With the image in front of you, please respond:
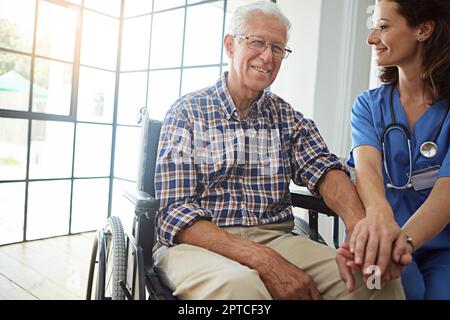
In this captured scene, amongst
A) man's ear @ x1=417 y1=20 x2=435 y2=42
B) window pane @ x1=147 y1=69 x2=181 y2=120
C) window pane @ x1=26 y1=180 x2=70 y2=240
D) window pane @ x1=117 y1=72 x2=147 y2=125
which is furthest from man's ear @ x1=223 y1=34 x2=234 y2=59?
window pane @ x1=26 y1=180 x2=70 y2=240

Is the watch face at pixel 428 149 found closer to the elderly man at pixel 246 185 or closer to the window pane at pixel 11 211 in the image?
the elderly man at pixel 246 185

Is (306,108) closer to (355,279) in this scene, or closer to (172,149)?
(172,149)

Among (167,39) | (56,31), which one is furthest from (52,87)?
(167,39)

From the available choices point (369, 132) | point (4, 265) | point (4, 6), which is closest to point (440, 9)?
point (369, 132)

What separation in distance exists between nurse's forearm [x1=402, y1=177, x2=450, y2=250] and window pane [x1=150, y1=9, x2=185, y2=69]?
2.54m

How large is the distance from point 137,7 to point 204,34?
38.3 inches

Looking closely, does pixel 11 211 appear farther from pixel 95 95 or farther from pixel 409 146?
pixel 409 146

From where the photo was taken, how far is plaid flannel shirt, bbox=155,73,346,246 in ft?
3.78

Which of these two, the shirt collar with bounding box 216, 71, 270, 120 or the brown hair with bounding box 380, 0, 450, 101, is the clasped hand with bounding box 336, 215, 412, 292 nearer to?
the brown hair with bounding box 380, 0, 450, 101

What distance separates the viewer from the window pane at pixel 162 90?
3.33 metres

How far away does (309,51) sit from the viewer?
227 cm

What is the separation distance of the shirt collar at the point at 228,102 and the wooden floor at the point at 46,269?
1442 mm

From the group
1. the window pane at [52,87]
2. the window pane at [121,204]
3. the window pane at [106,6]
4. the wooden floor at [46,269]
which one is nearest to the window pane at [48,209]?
the wooden floor at [46,269]

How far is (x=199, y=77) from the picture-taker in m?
3.10
